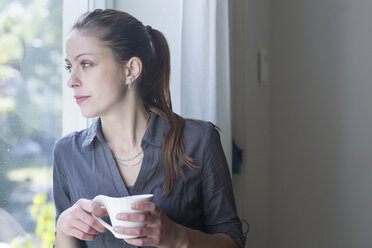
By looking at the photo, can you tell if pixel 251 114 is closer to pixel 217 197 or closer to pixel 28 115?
pixel 217 197

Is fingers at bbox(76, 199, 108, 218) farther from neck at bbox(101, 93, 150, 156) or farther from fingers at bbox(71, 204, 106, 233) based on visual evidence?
neck at bbox(101, 93, 150, 156)

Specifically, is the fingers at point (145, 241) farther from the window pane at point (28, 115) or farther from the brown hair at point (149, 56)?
the window pane at point (28, 115)

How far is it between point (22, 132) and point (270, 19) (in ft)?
4.84

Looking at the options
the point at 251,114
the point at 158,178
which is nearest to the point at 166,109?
the point at 158,178

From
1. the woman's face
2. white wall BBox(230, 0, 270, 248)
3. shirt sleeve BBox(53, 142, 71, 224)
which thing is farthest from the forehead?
white wall BBox(230, 0, 270, 248)

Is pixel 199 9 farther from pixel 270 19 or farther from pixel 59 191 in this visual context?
pixel 270 19

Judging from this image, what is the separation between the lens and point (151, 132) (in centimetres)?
116

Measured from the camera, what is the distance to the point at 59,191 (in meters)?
1.18

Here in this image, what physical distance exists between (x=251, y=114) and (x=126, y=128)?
0.86m

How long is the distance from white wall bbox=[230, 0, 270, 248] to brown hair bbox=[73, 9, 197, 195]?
0.62 meters

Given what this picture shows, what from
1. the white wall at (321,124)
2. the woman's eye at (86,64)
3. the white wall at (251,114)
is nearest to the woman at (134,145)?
the woman's eye at (86,64)

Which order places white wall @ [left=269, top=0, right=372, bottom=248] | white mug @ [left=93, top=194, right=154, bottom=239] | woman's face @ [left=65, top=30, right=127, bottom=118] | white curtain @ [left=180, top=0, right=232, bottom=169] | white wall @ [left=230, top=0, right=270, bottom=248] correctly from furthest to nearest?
white wall @ [left=269, top=0, right=372, bottom=248], white wall @ [left=230, top=0, right=270, bottom=248], white curtain @ [left=180, top=0, right=232, bottom=169], woman's face @ [left=65, top=30, right=127, bottom=118], white mug @ [left=93, top=194, right=154, bottom=239]

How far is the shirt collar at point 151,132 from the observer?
1141 millimetres

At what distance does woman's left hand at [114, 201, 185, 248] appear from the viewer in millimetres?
868
